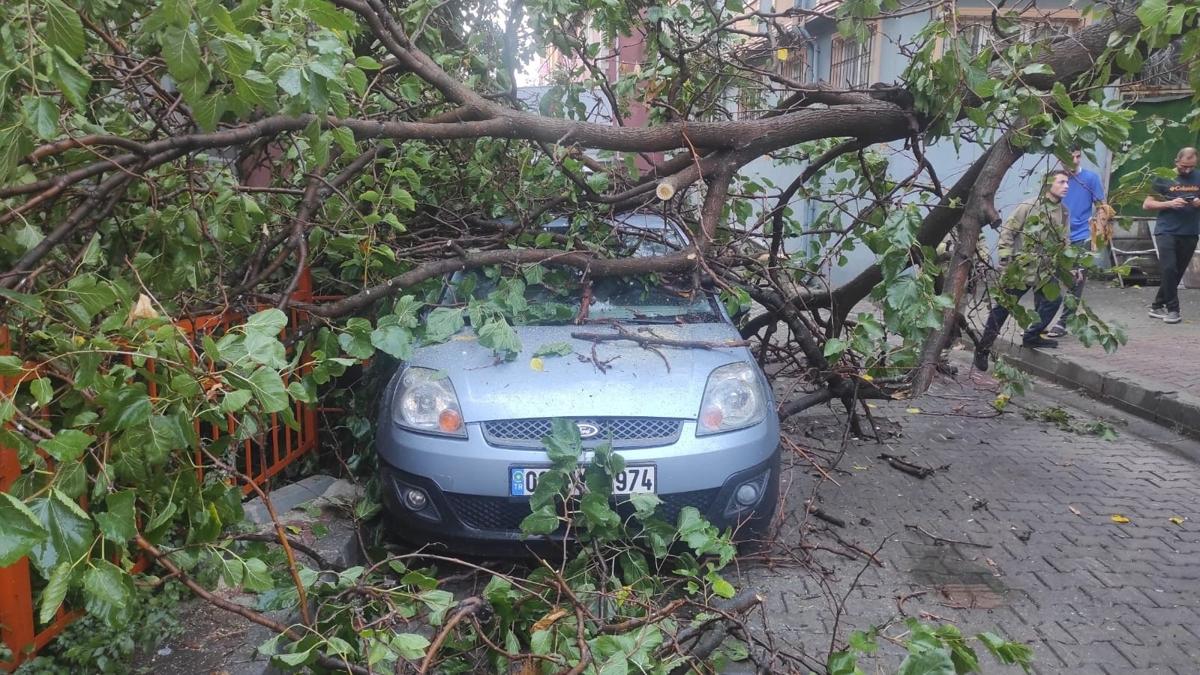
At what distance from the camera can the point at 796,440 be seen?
6.25 m

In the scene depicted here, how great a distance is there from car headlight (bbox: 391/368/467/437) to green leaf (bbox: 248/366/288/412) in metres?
1.69

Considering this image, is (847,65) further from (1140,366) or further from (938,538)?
(938,538)

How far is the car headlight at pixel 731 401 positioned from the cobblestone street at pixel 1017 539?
0.76 metres

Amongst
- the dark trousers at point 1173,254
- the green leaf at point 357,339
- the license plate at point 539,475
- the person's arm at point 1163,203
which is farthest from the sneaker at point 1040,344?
the green leaf at point 357,339

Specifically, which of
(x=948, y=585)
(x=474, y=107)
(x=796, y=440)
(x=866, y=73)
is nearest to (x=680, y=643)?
(x=948, y=585)

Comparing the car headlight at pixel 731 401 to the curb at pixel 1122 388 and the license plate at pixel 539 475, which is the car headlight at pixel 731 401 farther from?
the curb at pixel 1122 388

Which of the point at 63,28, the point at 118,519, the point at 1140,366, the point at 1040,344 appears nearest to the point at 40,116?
the point at 63,28

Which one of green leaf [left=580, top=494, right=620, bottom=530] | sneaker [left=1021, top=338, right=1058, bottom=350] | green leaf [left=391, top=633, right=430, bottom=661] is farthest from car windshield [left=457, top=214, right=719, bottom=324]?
sneaker [left=1021, top=338, right=1058, bottom=350]

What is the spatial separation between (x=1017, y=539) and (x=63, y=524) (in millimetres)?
4361

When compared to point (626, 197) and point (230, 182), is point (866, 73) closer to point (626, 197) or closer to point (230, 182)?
point (626, 197)

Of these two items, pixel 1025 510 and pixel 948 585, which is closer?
pixel 948 585

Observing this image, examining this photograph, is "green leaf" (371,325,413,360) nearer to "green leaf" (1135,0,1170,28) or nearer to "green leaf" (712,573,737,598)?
"green leaf" (712,573,737,598)

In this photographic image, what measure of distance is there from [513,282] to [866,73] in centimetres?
1051

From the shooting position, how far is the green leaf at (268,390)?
2.15m
